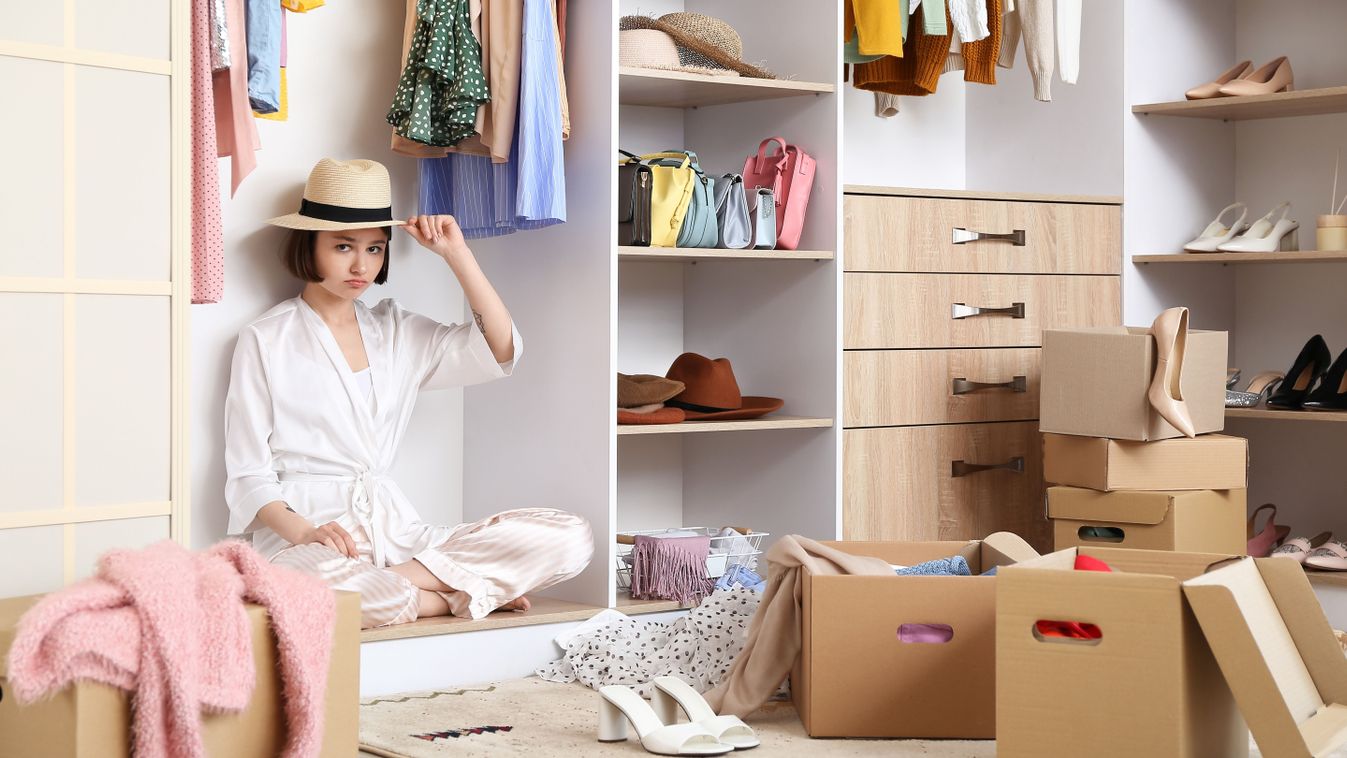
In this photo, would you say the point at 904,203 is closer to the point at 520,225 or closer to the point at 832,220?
the point at 832,220

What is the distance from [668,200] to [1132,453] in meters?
1.17

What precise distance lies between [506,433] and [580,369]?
0.29 meters

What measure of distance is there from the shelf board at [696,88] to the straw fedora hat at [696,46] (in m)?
0.03

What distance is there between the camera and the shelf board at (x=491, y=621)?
2766mm

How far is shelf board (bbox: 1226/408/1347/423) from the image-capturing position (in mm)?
3574

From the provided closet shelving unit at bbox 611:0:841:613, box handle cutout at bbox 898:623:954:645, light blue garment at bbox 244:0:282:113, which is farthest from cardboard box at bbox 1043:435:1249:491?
light blue garment at bbox 244:0:282:113

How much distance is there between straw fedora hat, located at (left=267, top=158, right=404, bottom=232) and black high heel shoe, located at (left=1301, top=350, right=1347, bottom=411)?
2275 mm

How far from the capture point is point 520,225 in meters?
3.13

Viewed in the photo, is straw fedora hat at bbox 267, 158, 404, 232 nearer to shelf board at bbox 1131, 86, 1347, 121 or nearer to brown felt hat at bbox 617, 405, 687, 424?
brown felt hat at bbox 617, 405, 687, 424

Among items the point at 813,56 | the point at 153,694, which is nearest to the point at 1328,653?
the point at 153,694

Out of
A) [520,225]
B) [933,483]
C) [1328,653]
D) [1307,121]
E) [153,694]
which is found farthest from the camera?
[1307,121]

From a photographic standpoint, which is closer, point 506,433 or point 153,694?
point 153,694

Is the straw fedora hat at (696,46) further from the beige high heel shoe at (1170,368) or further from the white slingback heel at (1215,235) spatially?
the white slingback heel at (1215,235)

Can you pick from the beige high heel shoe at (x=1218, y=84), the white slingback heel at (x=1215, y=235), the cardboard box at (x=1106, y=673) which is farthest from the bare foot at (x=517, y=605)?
the beige high heel shoe at (x=1218, y=84)
